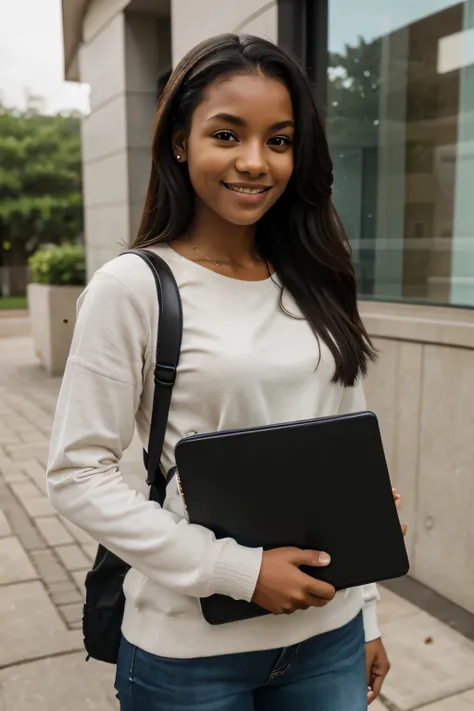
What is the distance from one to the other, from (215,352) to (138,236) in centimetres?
33

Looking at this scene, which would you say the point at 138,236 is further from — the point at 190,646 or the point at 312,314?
the point at 190,646

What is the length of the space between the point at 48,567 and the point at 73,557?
0.18 metres

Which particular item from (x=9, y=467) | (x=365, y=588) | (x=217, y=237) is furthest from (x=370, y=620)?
(x=9, y=467)

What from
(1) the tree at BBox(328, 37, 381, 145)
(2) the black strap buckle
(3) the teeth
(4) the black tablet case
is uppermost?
(1) the tree at BBox(328, 37, 381, 145)

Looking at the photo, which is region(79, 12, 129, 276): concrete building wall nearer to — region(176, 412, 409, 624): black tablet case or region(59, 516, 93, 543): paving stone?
region(59, 516, 93, 543): paving stone

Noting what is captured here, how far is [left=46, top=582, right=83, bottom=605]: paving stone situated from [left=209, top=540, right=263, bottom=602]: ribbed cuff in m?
2.61

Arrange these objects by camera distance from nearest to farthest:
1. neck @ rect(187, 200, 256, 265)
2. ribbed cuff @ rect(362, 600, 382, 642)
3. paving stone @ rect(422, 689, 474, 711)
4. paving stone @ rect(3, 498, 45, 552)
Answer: neck @ rect(187, 200, 256, 265) → ribbed cuff @ rect(362, 600, 382, 642) → paving stone @ rect(422, 689, 474, 711) → paving stone @ rect(3, 498, 45, 552)

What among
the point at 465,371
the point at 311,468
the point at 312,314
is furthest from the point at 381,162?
the point at 311,468

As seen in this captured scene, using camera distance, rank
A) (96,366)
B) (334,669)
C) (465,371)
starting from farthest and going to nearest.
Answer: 1. (465,371)
2. (334,669)
3. (96,366)

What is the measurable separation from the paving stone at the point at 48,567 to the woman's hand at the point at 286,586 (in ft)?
9.37

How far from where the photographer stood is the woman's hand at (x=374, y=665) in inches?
60.6

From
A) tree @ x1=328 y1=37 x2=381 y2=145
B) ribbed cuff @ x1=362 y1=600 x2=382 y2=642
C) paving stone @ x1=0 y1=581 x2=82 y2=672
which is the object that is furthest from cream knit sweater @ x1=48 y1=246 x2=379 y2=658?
tree @ x1=328 y1=37 x2=381 y2=145

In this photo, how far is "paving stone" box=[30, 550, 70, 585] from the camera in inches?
147

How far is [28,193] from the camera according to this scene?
3391 centimetres
